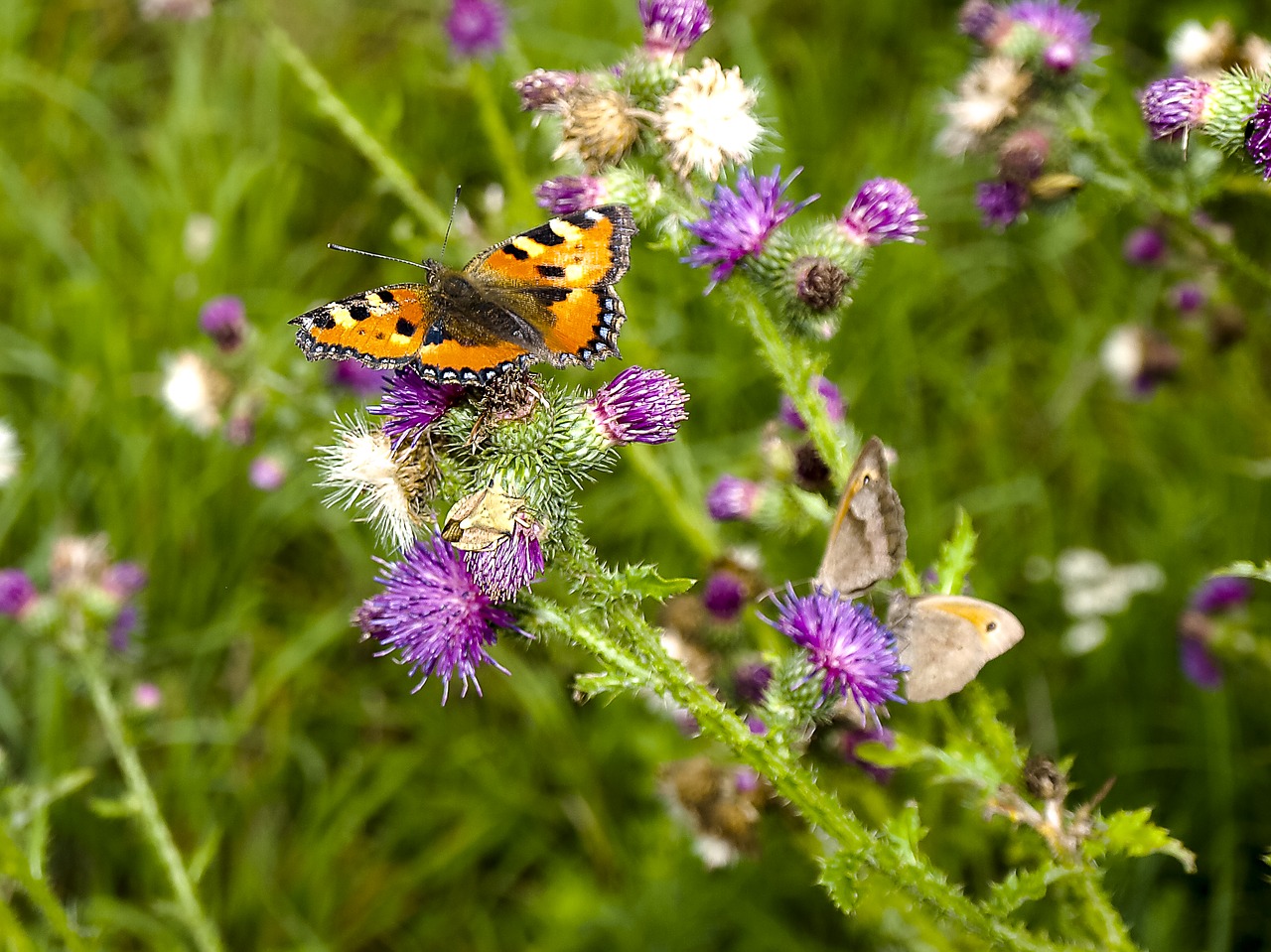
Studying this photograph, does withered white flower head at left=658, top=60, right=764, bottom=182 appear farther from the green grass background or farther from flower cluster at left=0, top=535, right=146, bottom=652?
flower cluster at left=0, top=535, right=146, bottom=652

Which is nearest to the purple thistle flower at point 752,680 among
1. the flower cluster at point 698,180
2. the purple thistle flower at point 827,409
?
the purple thistle flower at point 827,409

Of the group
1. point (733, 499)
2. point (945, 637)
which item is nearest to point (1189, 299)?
point (733, 499)

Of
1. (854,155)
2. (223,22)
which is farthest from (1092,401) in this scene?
(223,22)

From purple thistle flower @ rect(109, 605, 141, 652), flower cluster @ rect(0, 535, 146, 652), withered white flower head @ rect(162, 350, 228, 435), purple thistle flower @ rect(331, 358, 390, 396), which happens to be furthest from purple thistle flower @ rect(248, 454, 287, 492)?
purple thistle flower @ rect(109, 605, 141, 652)

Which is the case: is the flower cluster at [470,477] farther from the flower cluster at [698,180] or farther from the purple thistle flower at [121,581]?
the purple thistle flower at [121,581]

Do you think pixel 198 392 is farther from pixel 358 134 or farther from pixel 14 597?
pixel 358 134
